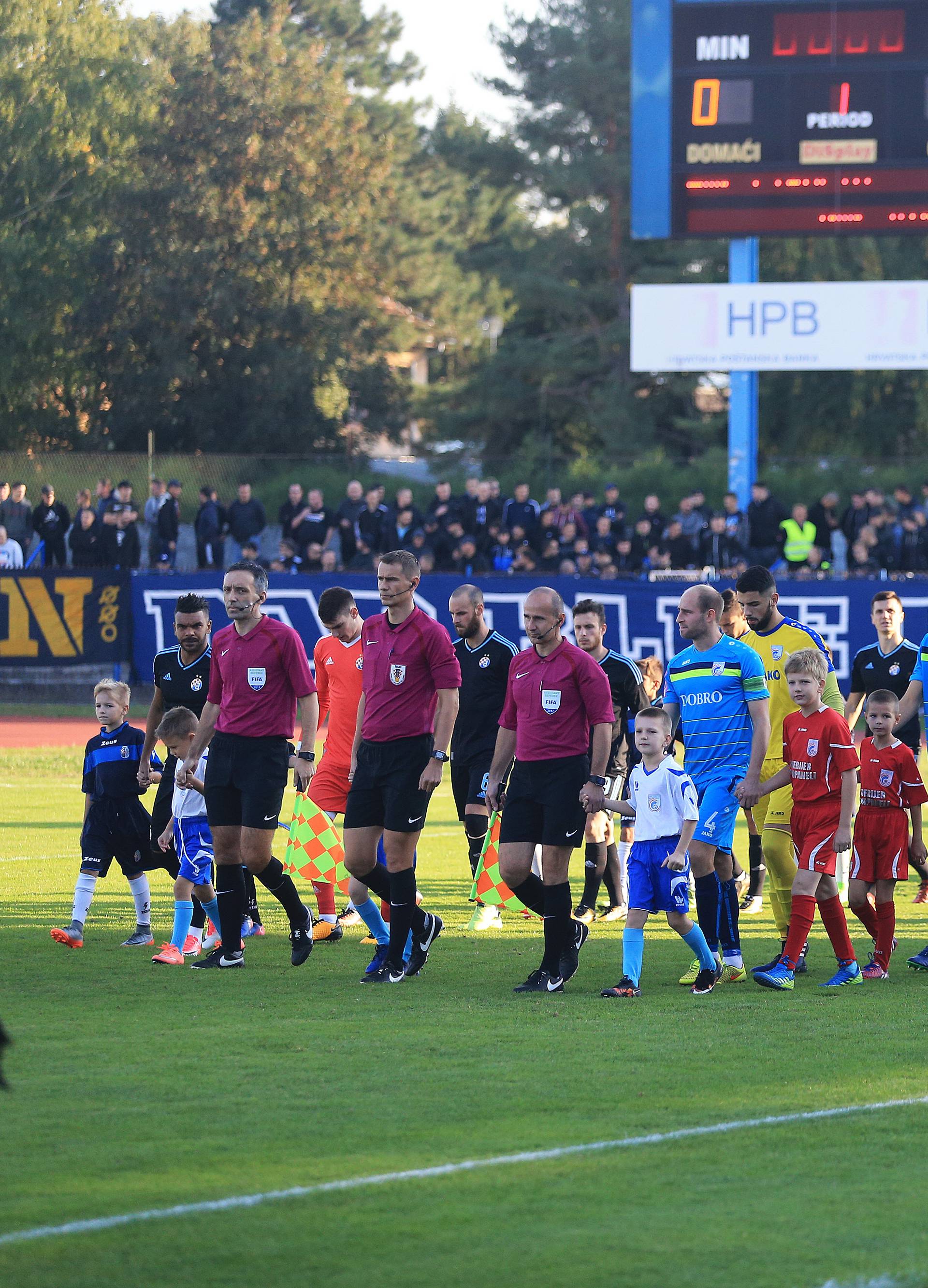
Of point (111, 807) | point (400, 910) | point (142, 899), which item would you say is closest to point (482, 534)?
point (142, 899)

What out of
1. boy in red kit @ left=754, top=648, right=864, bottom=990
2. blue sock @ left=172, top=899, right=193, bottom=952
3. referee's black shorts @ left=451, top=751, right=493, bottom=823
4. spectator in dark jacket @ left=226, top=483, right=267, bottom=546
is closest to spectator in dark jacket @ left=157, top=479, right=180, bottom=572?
spectator in dark jacket @ left=226, top=483, right=267, bottom=546

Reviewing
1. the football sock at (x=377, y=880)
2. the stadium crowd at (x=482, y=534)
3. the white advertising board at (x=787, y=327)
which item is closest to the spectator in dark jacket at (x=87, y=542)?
the stadium crowd at (x=482, y=534)

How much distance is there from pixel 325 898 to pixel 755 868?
308 centimetres

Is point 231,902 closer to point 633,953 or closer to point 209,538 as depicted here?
point 633,953

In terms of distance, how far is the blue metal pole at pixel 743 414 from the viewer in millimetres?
27031

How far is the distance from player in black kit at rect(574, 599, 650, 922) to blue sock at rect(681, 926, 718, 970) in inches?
86.2

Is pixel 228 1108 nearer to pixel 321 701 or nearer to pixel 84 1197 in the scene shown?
pixel 84 1197

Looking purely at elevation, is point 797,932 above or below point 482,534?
below

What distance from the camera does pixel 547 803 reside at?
9000mm

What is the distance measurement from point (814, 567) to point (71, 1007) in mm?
18186

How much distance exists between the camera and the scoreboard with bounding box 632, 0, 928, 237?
23906mm

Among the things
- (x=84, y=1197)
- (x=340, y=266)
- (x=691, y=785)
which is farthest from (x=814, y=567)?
(x=340, y=266)

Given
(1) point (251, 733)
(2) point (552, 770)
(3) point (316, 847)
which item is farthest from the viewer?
(3) point (316, 847)

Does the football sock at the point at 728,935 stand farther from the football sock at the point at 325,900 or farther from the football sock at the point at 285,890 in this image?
the football sock at the point at 325,900
